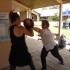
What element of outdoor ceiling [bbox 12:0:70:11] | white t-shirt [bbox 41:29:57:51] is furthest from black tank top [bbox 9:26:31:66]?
outdoor ceiling [bbox 12:0:70:11]

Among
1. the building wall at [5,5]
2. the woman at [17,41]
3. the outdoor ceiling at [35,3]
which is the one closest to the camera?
the woman at [17,41]

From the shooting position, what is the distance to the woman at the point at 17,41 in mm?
2756

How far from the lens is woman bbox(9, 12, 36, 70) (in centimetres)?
276

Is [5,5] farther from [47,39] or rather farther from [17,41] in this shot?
[17,41]

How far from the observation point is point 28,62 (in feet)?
9.48

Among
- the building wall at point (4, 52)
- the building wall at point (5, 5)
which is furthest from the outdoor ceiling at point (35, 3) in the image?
the building wall at point (4, 52)

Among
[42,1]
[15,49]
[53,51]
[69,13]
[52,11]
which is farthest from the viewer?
[52,11]

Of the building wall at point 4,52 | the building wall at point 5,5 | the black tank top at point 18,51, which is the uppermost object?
the building wall at point 5,5

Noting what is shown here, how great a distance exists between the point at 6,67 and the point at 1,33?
91 cm

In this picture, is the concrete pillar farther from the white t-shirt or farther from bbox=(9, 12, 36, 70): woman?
bbox=(9, 12, 36, 70): woman

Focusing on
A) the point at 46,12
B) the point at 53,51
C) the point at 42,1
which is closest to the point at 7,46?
the point at 53,51

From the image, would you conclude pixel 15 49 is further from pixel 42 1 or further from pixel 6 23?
pixel 42 1

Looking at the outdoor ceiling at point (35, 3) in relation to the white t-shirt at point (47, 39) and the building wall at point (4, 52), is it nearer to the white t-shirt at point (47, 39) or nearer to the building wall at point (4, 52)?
the white t-shirt at point (47, 39)

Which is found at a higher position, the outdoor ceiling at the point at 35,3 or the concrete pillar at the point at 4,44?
the outdoor ceiling at the point at 35,3
